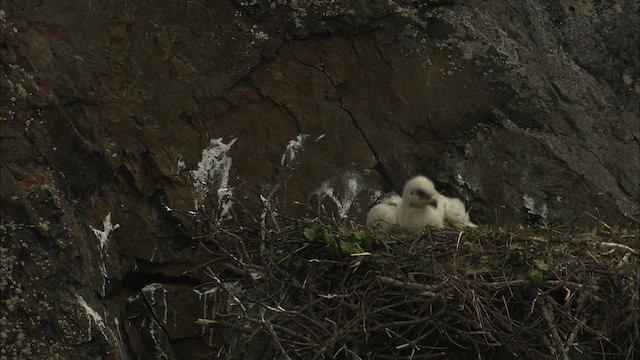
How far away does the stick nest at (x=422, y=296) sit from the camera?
6.82m

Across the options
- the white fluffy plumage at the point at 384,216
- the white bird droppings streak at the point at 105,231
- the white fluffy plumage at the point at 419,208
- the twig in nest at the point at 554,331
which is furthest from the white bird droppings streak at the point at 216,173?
the twig in nest at the point at 554,331

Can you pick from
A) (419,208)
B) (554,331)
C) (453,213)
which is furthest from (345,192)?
(554,331)

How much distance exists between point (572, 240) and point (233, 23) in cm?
240

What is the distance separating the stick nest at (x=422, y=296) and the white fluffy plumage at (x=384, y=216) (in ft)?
1.70

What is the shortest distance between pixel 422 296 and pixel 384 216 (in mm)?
1231

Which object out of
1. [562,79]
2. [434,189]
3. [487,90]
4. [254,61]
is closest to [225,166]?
[254,61]

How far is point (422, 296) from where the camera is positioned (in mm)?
6863

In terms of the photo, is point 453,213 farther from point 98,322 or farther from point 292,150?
point 98,322

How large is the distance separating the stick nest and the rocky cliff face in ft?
1.22

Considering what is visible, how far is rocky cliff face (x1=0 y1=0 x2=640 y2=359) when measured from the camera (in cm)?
689

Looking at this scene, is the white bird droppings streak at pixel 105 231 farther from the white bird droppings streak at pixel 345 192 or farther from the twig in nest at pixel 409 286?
the twig in nest at pixel 409 286

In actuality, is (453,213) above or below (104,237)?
below

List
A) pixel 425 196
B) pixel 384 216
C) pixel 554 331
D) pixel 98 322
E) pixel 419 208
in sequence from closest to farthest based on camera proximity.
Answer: pixel 554 331 < pixel 98 322 < pixel 425 196 < pixel 419 208 < pixel 384 216

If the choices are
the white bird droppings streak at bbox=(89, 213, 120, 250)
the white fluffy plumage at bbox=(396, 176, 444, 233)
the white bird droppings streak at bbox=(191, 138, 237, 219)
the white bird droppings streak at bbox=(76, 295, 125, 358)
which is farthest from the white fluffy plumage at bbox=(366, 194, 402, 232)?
the white bird droppings streak at bbox=(76, 295, 125, 358)
